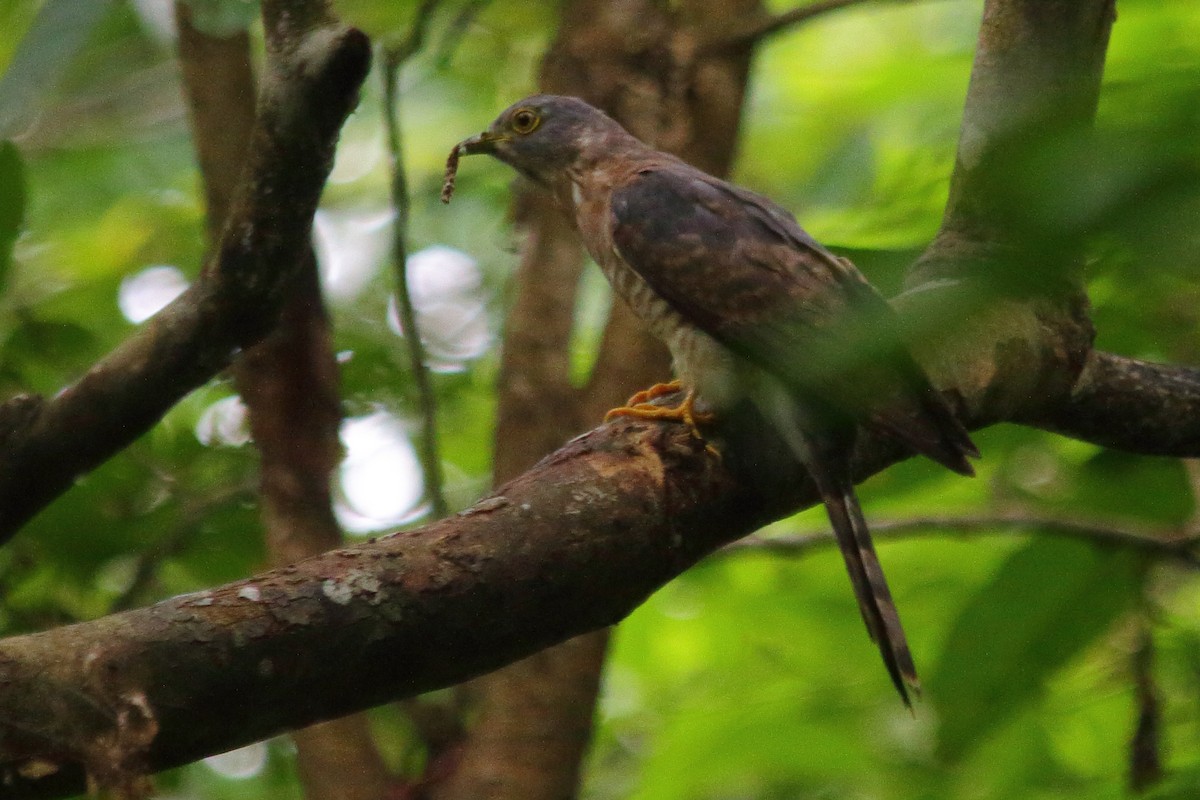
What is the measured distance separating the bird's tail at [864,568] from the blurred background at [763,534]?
0.40 meters

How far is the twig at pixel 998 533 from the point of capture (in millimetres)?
3012

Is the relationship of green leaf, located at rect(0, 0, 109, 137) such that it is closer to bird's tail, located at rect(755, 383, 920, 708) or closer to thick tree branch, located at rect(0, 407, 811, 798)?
thick tree branch, located at rect(0, 407, 811, 798)

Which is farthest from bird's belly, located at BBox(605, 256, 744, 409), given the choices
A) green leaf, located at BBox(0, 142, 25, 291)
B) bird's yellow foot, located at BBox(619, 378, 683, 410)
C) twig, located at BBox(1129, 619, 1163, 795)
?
green leaf, located at BBox(0, 142, 25, 291)

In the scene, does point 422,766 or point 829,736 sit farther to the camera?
point 422,766

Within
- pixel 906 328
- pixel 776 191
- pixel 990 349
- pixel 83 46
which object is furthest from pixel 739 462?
pixel 776 191

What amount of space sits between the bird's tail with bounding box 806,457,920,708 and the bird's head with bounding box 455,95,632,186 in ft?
4.81

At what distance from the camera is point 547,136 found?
3.68m

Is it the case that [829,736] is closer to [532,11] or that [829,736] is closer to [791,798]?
[791,798]

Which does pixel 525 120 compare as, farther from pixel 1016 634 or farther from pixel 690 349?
pixel 1016 634

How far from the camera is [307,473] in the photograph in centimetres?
337

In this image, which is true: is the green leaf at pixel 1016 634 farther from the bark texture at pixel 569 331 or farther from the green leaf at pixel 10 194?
the green leaf at pixel 10 194

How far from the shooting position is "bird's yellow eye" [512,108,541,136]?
370cm

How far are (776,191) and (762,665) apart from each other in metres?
3.32

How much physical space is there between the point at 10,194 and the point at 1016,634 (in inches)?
93.7
